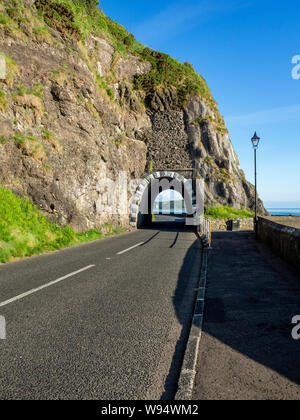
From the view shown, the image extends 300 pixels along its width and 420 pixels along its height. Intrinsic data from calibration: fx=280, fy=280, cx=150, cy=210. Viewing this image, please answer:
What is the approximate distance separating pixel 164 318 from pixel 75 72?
20.6m

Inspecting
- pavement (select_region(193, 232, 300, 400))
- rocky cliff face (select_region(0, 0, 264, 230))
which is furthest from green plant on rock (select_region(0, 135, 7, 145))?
pavement (select_region(193, 232, 300, 400))

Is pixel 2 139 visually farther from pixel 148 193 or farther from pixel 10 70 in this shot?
pixel 148 193

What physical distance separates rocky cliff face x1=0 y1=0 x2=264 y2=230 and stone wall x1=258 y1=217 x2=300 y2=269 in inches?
387

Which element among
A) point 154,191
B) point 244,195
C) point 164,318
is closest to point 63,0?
point 154,191

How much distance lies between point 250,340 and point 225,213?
978 inches

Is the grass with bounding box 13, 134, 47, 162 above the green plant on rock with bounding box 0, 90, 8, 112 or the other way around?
the other way around

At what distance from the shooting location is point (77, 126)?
1877cm

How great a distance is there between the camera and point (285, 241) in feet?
30.3

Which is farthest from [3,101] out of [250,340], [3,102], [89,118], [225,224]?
[225,224]

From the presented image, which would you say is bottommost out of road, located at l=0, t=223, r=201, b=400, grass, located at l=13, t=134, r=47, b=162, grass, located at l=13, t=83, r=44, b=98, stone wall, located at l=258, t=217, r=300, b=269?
road, located at l=0, t=223, r=201, b=400

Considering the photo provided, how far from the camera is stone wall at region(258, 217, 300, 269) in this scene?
7.99 m

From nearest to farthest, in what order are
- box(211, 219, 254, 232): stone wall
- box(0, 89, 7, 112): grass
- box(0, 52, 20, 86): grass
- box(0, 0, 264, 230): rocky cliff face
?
box(0, 89, 7, 112): grass, box(0, 0, 264, 230): rocky cliff face, box(0, 52, 20, 86): grass, box(211, 219, 254, 232): stone wall

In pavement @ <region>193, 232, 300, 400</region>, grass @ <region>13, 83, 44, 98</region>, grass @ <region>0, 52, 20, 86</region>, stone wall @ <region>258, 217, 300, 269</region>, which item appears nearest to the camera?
pavement @ <region>193, 232, 300, 400</region>

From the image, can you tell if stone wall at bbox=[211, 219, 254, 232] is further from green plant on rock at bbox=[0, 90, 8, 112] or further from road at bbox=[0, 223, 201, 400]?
road at bbox=[0, 223, 201, 400]
